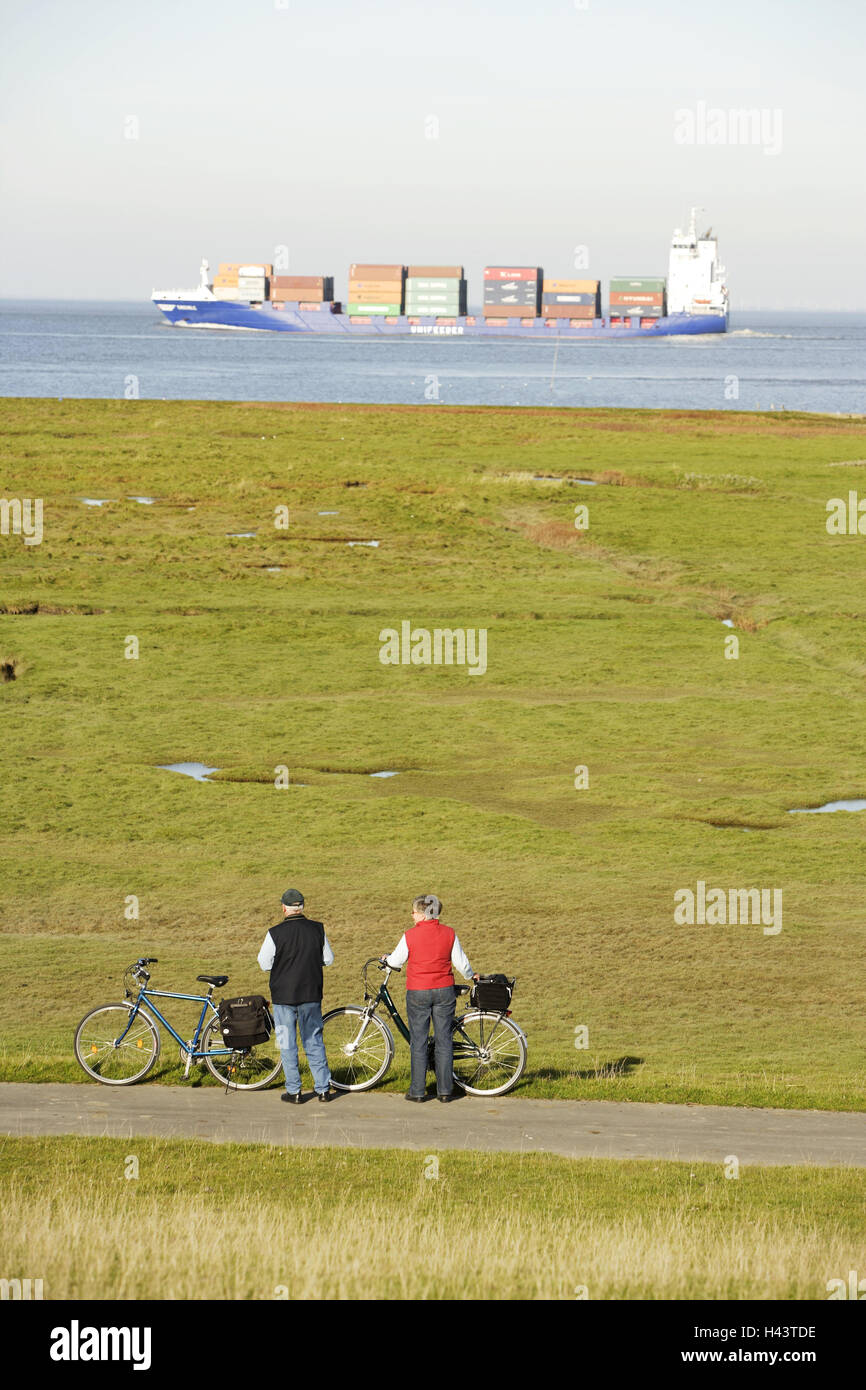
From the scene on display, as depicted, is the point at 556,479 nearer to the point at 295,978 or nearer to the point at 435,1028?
the point at 435,1028

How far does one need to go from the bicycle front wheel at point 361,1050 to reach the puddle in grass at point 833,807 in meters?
16.4

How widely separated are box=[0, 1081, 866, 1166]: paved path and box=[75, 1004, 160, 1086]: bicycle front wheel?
26 centimetres

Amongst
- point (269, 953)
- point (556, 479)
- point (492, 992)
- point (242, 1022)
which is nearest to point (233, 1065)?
point (242, 1022)

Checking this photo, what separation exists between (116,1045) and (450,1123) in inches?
171

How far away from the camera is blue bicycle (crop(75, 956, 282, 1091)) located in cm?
1709

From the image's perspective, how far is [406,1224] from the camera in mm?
12484

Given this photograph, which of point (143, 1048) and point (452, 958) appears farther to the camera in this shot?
point (143, 1048)

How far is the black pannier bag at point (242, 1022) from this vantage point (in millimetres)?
16438

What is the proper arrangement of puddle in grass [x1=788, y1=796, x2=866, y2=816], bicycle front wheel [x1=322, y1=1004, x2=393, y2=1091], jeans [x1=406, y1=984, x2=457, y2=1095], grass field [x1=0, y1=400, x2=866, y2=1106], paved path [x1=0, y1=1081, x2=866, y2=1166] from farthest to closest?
puddle in grass [x1=788, y1=796, x2=866, y2=816] → grass field [x1=0, y1=400, x2=866, y2=1106] → bicycle front wheel [x1=322, y1=1004, x2=393, y2=1091] → jeans [x1=406, y1=984, x2=457, y2=1095] → paved path [x1=0, y1=1081, x2=866, y2=1166]

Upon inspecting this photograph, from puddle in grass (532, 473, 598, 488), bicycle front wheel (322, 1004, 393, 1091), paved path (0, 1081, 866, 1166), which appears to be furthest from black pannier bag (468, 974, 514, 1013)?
puddle in grass (532, 473, 598, 488)

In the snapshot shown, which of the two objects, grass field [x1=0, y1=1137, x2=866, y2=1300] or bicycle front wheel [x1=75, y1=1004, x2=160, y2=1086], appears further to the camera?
bicycle front wheel [x1=75, y1=1004, x2=160, y2=1086]

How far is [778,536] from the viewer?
2608 inches

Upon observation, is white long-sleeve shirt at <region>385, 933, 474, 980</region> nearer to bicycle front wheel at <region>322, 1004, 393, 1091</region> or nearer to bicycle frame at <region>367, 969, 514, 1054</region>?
bicycle frame at <region>367, 969, 514, 1054</region>

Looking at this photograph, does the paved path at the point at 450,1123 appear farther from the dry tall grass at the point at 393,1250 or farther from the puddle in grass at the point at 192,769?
the puddle in grass at the point at 192,769
